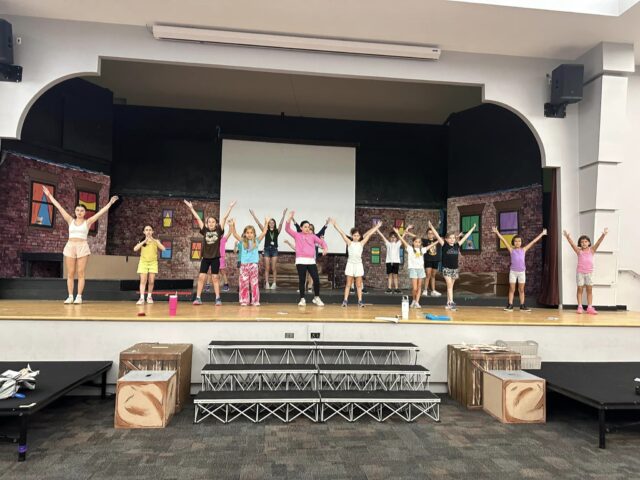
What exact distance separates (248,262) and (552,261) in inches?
220

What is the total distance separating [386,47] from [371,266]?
6.19m

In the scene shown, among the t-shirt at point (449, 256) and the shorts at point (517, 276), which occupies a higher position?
the t-shirt at point (449, 256)

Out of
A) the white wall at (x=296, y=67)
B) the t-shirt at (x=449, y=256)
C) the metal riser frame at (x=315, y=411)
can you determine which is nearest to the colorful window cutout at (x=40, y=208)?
the white wall at (x=296, y=67)

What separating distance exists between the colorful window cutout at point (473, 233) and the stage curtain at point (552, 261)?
2.34 m

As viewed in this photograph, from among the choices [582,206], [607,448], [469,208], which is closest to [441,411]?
[607,448]

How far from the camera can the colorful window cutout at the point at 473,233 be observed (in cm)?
1090

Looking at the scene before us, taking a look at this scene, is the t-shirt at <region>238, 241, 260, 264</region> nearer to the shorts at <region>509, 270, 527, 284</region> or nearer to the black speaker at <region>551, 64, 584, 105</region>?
the shorts at <region>509, 270, 527, 284</region>

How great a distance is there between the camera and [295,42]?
289 inches

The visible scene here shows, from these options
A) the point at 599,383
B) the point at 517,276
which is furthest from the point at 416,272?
the point at 599,383

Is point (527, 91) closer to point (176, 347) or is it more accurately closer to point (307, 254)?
point (307, 254)

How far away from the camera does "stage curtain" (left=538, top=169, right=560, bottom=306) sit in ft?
26.8

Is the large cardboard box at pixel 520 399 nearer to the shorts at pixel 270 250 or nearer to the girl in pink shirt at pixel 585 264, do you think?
the girl in pink shirt at pixel 585 264

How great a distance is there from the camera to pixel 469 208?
11.1 meters

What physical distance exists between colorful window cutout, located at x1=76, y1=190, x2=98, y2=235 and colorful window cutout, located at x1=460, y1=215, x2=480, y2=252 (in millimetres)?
8852
